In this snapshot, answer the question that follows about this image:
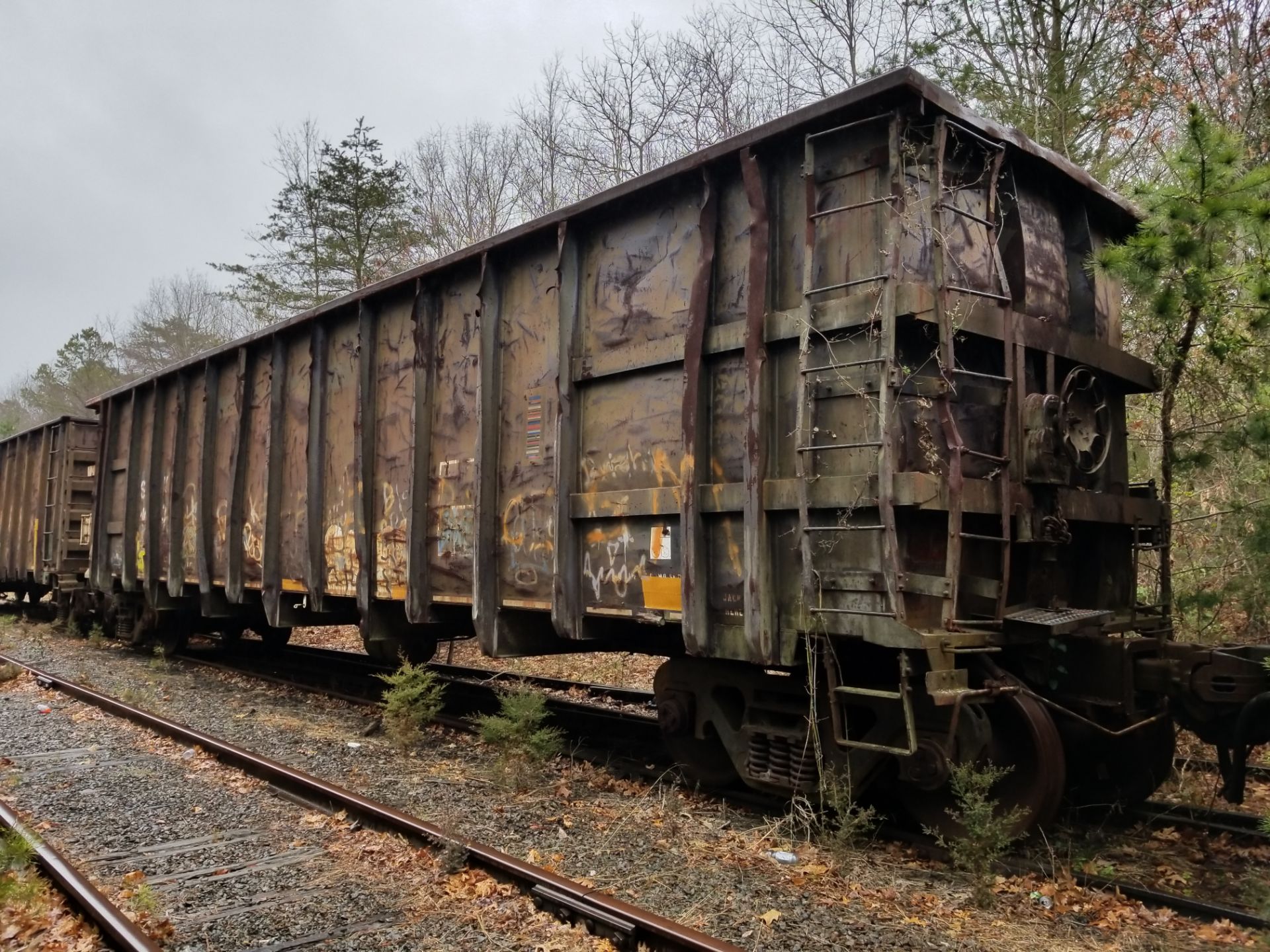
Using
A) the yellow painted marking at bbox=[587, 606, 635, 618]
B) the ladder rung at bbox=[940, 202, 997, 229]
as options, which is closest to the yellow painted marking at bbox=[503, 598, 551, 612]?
the yellow painted marking at bbox=[587, 606, 635, 618]

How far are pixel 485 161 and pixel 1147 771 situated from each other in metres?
22.0

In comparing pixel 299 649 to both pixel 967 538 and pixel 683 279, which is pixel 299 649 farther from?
pixel 967 538

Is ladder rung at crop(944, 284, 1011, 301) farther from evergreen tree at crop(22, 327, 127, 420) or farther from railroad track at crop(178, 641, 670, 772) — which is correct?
evergreen tree at crop(22, 327, 127, 420)

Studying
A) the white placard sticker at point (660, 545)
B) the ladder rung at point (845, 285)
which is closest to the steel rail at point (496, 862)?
the white placard sticker at point (660, 545)

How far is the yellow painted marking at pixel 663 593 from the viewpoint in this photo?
5.41 m

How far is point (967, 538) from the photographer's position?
4.80 meters

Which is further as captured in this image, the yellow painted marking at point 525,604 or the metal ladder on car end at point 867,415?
the yellow painted marking at point 525,604

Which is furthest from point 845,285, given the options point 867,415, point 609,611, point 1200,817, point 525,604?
point 1200,817

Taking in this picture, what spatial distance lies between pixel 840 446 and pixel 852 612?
2.74 ft

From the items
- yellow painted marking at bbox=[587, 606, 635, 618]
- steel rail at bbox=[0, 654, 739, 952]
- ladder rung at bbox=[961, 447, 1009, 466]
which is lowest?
steel rail at bbox=[0, 654, 739, 952]

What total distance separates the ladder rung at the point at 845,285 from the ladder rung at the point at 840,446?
801 millimetres

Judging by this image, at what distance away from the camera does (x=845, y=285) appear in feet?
15.2

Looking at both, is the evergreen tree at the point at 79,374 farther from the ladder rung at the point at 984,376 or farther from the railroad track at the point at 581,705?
the ladder rung at the point at 984,376

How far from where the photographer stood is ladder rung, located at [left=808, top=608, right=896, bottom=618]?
442 centimetres
